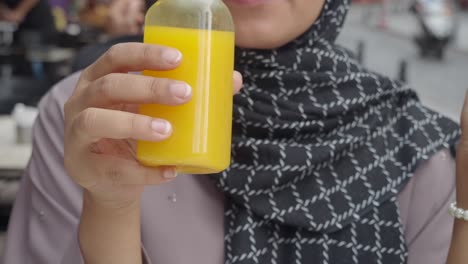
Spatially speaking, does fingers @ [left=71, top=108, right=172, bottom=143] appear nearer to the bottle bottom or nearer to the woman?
the bottle bottom

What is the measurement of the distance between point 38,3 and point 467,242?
548 cm

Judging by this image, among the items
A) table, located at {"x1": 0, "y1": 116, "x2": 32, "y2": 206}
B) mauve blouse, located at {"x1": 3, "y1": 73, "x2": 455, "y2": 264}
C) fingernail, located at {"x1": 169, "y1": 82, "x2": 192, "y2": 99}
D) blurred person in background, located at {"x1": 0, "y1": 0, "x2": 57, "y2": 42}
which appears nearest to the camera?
fingernail, located at {"x1": 169, "y1": 82, "x2": 192, "y2": 99}

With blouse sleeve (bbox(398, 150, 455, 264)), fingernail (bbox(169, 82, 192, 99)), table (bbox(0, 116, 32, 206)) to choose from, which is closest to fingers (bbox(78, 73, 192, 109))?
fingernail (bbox(169, 82, 192, 99))

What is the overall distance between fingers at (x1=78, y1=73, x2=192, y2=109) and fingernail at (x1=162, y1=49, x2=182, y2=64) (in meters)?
0.03

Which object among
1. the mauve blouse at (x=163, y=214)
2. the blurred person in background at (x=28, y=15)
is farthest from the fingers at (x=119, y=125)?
the blurred person in background at (x=28, y=15)

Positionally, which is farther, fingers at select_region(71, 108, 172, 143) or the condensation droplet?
the condensation droplet

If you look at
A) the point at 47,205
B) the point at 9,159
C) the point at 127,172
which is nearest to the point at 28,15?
the point at 9,159

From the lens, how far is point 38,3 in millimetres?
5812

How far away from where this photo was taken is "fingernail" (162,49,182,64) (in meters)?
0.78

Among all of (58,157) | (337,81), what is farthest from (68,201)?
(337,81)

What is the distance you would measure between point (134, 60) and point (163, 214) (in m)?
0.45

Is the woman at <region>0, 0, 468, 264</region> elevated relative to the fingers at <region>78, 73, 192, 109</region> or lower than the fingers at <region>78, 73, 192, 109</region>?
lower

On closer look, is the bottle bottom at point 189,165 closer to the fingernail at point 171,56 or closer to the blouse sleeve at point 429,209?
the fingernail at point 171,56

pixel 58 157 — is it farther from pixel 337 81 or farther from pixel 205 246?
pixel 337 81
